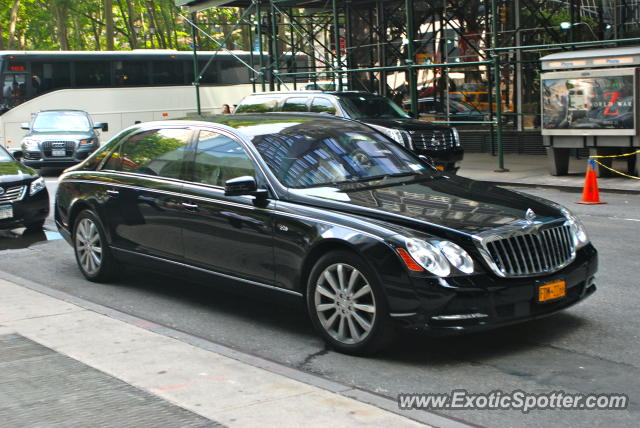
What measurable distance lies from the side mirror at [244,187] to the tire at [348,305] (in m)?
0.83

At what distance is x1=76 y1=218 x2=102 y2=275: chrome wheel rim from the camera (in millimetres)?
8812

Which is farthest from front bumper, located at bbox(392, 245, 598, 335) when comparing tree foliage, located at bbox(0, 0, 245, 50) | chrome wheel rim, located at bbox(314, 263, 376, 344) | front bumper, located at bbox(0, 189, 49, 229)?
tree foliage, located at bbox(0, 0, 245, 50)

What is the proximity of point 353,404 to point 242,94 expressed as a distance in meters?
32.8

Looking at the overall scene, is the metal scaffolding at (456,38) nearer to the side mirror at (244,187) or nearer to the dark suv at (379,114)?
the dark suv at (379,114)

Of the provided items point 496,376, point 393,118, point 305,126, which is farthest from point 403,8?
point 496,376

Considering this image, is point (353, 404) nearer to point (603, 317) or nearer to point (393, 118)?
point (603, 317)

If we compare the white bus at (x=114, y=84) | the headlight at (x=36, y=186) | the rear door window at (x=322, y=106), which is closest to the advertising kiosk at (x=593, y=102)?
the rear door window at (x=322, y=106)

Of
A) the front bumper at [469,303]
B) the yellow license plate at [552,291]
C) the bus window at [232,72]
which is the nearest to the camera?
the front bumper at [469,303]

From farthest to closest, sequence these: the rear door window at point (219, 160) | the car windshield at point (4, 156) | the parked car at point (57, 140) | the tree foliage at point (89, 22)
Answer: the tree foliage at point (89, 22)
the parked car at point (57, 140)
the car windshield at point (4, 156)
the rear door window at point (219, 160)

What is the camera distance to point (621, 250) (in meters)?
9.70

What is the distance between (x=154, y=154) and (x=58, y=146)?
17706 millimetres

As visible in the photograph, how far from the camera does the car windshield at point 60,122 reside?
2567 cm

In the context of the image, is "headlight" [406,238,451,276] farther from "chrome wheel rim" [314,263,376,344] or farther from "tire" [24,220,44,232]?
"tire" [24,220,44,232]

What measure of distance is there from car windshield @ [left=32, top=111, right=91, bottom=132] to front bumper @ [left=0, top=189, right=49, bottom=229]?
44.3ft
